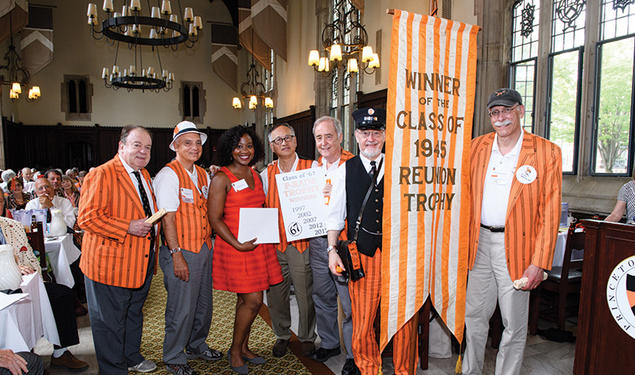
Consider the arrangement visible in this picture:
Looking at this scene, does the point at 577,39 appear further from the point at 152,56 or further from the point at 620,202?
the point at 152,56

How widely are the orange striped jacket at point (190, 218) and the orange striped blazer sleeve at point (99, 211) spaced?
0.34 metres

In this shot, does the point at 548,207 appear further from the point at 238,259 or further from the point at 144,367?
the point at 144,367

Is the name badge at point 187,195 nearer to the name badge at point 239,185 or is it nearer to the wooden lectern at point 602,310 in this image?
the name badge at point 239,185

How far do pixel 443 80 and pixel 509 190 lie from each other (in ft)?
2.60

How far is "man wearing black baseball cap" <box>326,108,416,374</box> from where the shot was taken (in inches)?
87.5

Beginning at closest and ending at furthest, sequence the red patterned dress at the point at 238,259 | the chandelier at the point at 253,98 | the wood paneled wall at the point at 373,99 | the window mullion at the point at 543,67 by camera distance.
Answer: the red patterned dress at the point at 238,259, the window mullion at the point at 543,67, the wood paneled wall at the point at 373,99, the chandelier at the point at 253,98

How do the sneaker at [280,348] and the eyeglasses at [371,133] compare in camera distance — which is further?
the sneaker at [280,348]

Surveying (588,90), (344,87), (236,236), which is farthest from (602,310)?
(344,87)

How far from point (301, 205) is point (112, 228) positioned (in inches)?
47.6

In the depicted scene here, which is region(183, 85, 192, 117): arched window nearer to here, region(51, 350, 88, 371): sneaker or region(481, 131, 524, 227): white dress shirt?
region(51, 350, 88, 371): sneaker

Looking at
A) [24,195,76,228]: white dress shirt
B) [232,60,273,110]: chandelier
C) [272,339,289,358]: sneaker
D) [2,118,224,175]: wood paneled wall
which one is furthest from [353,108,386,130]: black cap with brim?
[2,118,224,175]: wood paneled wall

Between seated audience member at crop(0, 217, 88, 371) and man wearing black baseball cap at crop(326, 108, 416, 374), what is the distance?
205cm

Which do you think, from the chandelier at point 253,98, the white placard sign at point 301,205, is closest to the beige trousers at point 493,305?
the white placard sign at point 301,205

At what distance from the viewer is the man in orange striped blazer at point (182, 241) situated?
2.57 m
